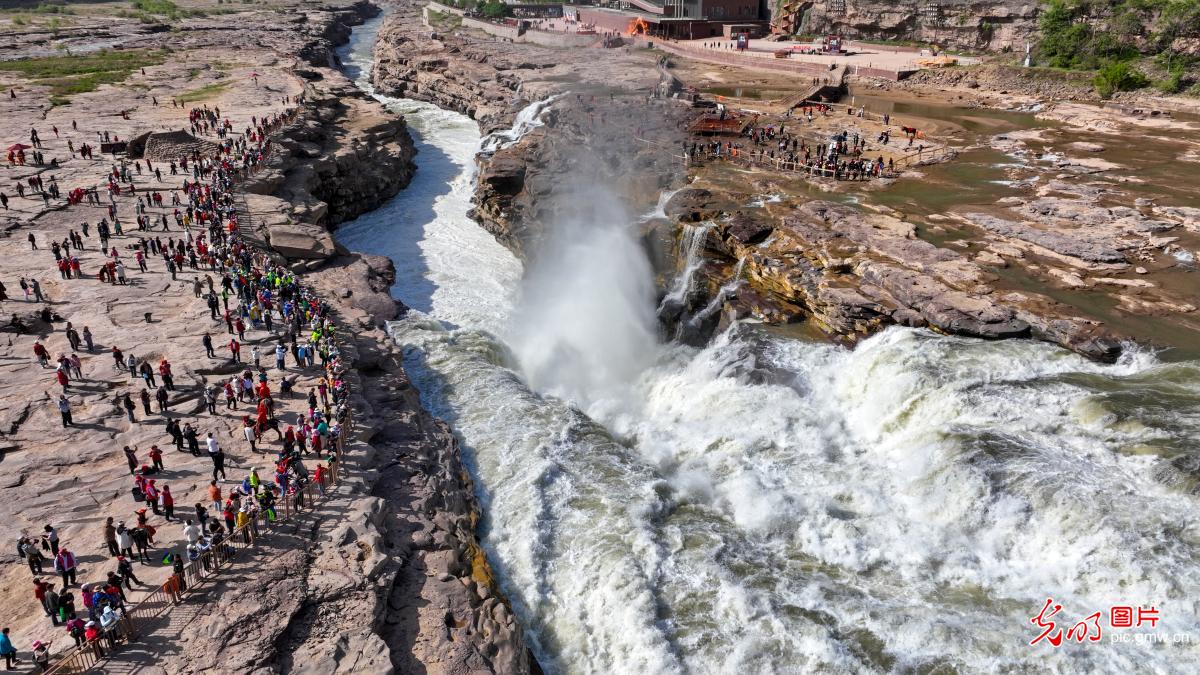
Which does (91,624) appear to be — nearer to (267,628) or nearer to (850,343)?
(267,628)

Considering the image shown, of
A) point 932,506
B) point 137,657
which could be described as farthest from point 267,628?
point 932,506

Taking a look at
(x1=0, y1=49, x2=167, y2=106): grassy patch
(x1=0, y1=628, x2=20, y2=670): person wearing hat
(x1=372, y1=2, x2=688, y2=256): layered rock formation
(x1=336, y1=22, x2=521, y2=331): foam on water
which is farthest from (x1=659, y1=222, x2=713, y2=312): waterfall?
(x1=0, y1=49, x2=167, y2=106): grassy patch

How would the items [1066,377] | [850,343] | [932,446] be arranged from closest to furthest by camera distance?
[932,446], [1066,377], [850,343]

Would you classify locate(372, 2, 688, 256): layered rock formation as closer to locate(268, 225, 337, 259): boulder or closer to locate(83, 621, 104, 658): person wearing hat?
locate(268, 225, 337, 259): boulder

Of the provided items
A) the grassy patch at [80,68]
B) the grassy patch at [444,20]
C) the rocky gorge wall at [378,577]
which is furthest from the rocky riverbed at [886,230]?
the grassy patch at [444,20]

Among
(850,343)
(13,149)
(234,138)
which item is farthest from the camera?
(234,138)
